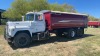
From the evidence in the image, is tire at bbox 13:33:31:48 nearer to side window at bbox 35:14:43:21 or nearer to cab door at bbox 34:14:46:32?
cab door at bbox 34:14:46:32

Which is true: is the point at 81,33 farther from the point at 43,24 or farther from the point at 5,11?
the point at 5,11

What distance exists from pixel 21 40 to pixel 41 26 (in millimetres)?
2328

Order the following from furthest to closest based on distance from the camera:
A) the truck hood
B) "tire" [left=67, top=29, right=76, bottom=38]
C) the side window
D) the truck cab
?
1. "tire" [left=67, top=29, right=76, bottom=38]
2. the side window
3. the truck hood
4. the truck cab

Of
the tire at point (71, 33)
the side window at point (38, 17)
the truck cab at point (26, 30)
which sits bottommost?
the tire at point (71, 33)

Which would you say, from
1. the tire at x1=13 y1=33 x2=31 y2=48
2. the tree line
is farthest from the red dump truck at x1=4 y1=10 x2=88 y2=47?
the tree line

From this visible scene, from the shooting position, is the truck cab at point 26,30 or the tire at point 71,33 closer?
the truck cab at point 26,30

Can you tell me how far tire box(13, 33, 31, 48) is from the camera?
13430mm

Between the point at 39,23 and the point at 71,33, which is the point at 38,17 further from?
the point at 71,33

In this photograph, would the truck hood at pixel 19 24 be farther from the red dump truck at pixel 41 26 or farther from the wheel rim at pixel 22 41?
the wheel rim at pixel 22 41

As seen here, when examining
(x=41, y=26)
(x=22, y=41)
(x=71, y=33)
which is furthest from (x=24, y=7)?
(x=22, y=41)

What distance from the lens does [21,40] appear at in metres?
13.7

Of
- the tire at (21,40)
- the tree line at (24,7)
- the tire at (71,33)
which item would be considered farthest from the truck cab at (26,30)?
the tree line at (24,7)

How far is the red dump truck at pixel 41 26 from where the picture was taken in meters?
13.6

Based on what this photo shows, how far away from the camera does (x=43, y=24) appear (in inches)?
604
